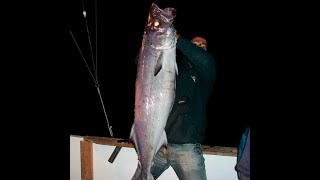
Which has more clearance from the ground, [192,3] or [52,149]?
[192,3]

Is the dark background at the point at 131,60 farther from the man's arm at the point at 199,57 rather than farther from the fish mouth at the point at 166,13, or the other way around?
the fish mouth at the point at 166,13

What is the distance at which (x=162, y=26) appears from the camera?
2.30 meters

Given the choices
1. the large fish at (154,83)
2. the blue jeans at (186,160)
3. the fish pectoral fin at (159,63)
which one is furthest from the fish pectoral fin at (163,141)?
the fish pectoral fin at (159,63)

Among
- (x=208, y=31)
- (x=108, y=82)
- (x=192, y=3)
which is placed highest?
(x=192, y=3)

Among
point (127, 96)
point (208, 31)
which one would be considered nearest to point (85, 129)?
point (127, 96)

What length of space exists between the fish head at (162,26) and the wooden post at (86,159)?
7.87 feet

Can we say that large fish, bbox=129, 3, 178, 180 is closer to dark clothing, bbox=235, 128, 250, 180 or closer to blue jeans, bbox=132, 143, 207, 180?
blue jeans, bbox=132, 143, 207, 180

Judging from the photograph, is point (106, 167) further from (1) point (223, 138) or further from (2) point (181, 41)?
(1) point (223, 138)

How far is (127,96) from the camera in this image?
7.82m

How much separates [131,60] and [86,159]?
4.19m

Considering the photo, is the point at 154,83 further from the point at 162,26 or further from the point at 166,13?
the point at 166,13

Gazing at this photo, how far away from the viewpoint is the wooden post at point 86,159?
415 centimetres

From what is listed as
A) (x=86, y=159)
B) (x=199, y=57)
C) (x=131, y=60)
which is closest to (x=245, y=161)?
(x=199, y=57)

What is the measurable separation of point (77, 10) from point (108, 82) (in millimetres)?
2077
